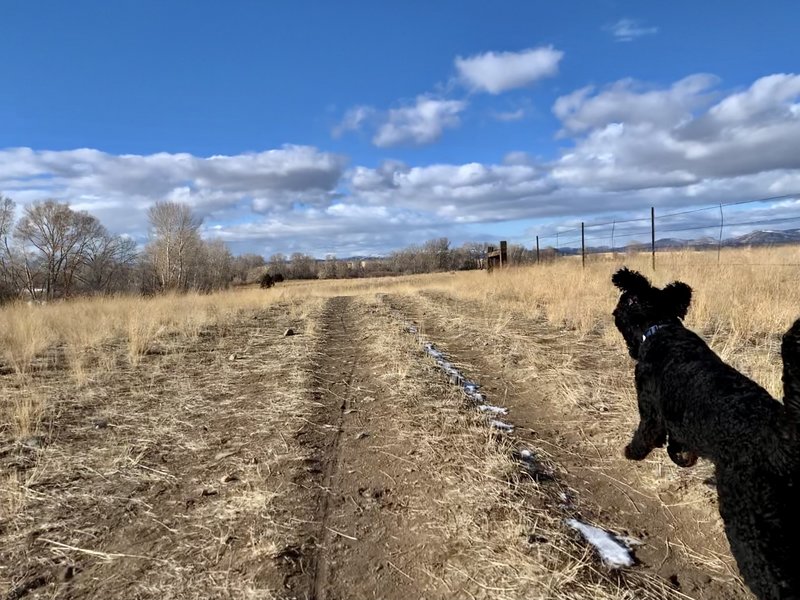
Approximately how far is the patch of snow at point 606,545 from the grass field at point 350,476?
7cm

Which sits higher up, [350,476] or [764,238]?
[764,238]

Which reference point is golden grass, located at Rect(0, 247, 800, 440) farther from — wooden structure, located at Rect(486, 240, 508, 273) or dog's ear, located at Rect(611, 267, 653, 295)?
wooden structure, located at Rect(486, 240, 508, 273)

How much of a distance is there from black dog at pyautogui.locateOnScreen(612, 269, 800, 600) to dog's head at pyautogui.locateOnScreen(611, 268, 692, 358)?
0.33 metres

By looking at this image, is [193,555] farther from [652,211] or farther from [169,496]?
[652,211]

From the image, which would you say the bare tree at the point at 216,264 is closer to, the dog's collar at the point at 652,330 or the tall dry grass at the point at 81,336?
the tall dry grass at the point at 81,336

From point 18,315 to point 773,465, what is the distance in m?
14.0

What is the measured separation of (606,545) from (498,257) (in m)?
23.0

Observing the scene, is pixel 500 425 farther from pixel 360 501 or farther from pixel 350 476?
pixel 360 501

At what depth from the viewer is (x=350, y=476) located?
3357mm

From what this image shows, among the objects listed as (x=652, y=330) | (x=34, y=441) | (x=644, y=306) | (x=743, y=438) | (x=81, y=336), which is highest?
(x=644, y=306)

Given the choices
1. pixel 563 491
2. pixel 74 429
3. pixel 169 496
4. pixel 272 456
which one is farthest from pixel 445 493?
pixel 74 429

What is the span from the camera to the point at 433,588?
2.19 metres

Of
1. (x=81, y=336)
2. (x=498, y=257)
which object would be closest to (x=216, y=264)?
(x=498, y=257)

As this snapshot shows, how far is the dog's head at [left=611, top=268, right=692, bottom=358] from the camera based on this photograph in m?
2.96
